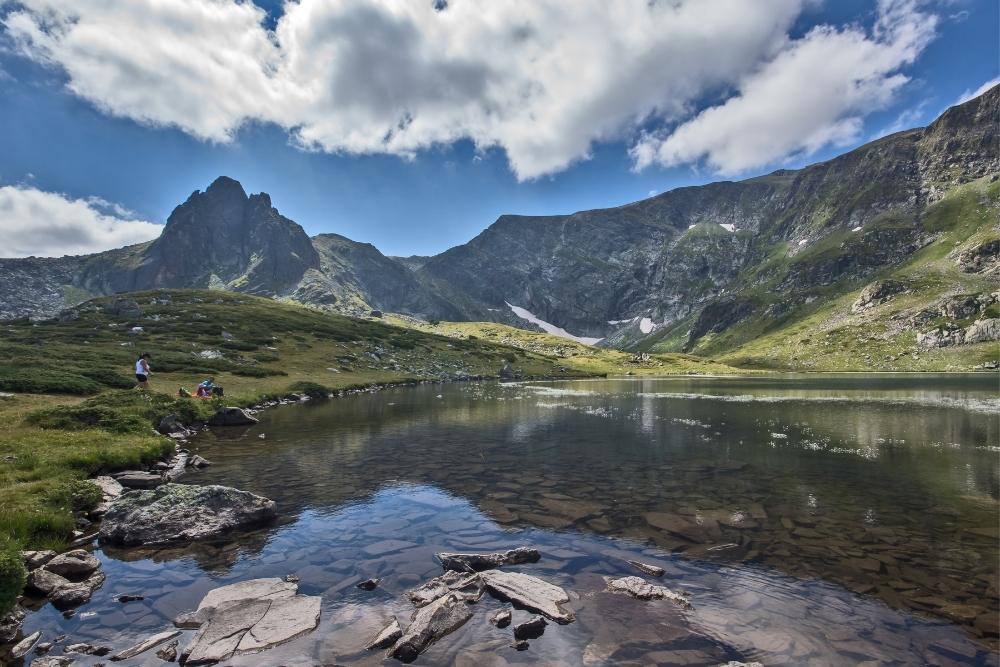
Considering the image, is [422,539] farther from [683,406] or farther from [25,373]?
[683,406]

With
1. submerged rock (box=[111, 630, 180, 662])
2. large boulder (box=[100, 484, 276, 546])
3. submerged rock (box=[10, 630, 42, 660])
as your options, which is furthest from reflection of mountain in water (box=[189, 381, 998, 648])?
submerged rock (box=[10, 630, 42, 660])

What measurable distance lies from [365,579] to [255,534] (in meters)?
6.58

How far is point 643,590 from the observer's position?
43.4 feet

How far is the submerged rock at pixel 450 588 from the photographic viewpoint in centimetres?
1299

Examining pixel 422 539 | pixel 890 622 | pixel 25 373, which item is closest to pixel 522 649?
pixel 422 539

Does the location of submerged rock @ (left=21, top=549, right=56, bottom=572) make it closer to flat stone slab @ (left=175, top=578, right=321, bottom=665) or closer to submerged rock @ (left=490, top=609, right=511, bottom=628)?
flat stone slab @ (left=175, top=578, right=321, bottom=665)

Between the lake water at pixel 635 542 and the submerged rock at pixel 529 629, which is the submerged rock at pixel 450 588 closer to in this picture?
the lake water at pixel 635 542

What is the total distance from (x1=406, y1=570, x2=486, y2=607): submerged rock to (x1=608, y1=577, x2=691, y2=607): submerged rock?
3863 millimetres

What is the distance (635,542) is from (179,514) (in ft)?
57.4

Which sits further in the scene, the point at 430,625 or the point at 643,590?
the point at 643,590

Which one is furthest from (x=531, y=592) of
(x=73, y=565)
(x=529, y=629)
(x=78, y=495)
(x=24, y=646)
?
(x=78, y=495)

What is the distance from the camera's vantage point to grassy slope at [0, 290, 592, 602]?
20.9 metres

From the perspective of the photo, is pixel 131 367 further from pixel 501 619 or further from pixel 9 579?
pixel 501 619

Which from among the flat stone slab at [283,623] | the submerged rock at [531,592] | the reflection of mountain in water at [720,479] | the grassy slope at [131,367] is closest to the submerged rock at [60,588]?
the grassy slope at [131,367]
